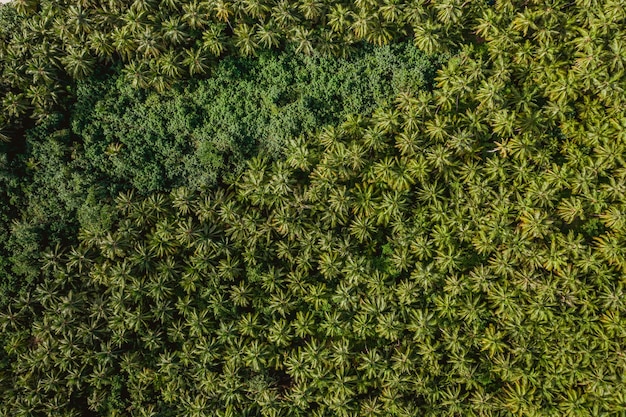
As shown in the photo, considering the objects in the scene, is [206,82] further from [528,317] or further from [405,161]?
[528,317]

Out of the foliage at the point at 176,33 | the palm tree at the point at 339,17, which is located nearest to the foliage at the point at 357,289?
the foliage at the point at 176,33

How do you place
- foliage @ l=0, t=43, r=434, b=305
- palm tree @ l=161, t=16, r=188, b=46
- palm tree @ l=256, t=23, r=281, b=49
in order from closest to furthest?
palm tree @ l=161, t=16, r=188, b=46 < palm tree @ l=256, t=23, r=281, b=49 < foliage @ l=0, t=43, r=434, b=305

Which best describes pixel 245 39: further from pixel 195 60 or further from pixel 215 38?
pixel 195 60

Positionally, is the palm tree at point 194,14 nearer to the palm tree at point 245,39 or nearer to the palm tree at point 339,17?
the palm tree at point 245,39

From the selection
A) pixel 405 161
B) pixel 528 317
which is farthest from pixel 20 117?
pixel 528 317

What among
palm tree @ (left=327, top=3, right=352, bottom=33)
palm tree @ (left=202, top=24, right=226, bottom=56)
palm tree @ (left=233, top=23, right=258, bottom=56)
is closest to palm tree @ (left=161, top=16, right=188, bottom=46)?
palm tree @ (left=202, top=24, right=226, bottom=56)

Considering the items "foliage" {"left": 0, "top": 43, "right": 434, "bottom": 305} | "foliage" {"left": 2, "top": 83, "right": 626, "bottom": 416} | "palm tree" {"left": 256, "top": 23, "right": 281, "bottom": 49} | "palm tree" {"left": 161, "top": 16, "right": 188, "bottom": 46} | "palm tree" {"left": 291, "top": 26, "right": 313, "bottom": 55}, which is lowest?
"foliage" {"left": 2, "top": 83, "right": 626, "bottom": 416}

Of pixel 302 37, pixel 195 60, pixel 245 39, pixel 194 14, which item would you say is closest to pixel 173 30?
pixel 194 14

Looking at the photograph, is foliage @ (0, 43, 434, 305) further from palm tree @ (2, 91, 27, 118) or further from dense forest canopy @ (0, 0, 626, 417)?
palm tree @ (2, 91, 27, 118)
